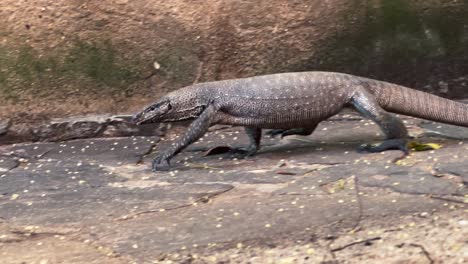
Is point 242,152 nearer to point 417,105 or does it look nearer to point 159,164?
point 159,164

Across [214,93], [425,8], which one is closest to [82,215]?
[214,93]

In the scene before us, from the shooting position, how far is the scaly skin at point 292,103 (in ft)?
15.4

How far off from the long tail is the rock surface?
168 millimetres

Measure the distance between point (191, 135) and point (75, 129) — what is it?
1.39 m

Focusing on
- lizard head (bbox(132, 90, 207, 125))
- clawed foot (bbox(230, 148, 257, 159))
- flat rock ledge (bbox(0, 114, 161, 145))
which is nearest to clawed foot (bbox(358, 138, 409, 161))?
clawed foot (bbox(230, 148, 257, 159))

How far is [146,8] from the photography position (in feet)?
18.5

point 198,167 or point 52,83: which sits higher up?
point 52,83

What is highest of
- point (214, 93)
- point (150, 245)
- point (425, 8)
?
point (425, 8)

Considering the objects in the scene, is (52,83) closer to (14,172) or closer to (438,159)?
(14,172)

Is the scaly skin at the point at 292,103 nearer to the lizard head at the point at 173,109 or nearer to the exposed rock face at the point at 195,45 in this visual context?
the lizard head at the point at 173,109

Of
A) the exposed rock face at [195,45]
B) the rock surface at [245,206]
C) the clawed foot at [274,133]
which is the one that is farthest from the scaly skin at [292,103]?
the exposed rock face at [195,45]

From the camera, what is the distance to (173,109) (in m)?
4.81

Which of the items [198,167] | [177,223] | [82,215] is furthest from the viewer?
[198,167]

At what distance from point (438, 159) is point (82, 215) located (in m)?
2.01
